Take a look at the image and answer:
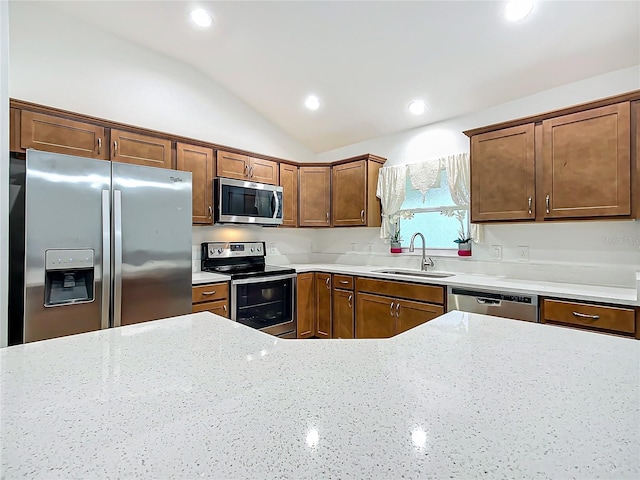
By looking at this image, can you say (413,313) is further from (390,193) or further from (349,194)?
(349,194)

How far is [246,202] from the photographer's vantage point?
334cm

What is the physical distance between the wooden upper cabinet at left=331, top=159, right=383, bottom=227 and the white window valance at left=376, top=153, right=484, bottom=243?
4.0 inches

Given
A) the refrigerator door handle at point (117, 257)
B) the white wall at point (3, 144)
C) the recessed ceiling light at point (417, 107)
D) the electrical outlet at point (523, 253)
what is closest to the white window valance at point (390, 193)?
the recessed ceiling light at point (417, 107)

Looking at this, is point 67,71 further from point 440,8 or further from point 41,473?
point 41,473

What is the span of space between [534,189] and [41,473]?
9.33 feet

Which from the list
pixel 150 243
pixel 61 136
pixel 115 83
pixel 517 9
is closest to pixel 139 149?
pixel 61 136

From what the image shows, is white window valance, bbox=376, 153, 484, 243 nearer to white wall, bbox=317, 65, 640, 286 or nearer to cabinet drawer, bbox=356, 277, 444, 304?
white wall, bbox=317, 65, 640, 286

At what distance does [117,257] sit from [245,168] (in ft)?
5.41

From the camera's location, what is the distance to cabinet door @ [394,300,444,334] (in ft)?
8.56

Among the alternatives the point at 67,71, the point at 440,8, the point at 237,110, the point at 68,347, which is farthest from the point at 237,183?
the point at 68,347

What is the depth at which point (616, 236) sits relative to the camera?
2338 mm

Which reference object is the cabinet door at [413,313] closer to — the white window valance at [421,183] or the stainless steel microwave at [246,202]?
the white window valance at [421,183]

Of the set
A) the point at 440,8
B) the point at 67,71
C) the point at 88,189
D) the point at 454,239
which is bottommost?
the point at 454,239

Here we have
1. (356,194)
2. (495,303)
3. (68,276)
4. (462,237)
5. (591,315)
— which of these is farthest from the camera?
(356,194)
